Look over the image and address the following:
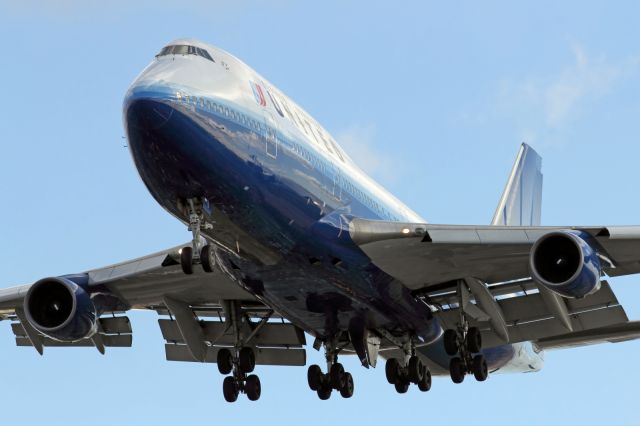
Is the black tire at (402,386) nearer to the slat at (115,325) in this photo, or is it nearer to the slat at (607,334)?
the slat at (607,334)

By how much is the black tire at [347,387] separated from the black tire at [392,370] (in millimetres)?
1011

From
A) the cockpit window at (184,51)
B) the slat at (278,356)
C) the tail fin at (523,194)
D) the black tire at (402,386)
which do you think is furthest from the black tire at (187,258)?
the tail fin at (523,194)

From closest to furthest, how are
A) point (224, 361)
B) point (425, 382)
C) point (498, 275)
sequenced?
point (498, 275) → point (224, 361) → point (425, 382)

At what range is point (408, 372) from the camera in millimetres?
32406

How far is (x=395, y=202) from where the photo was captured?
32.8m

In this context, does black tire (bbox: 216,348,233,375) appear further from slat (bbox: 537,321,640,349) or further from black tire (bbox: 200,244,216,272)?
slat (bbox: 537,321,640,349)

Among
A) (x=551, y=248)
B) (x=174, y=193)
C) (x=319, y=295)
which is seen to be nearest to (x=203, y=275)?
(x=319, y=295)

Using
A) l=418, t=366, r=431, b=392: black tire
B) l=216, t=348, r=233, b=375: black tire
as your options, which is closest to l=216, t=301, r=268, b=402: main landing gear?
l=216, t=348, r=233, b=375: black tire

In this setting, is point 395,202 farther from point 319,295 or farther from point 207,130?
point 207,130

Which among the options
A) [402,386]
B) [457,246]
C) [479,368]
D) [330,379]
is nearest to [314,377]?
[330,379]

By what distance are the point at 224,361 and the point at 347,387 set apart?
10.6ft

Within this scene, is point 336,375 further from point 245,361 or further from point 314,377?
point 245,361

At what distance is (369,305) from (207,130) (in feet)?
23.8

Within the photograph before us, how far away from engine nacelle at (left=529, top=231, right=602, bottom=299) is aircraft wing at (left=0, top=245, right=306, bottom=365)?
23.2 feet
